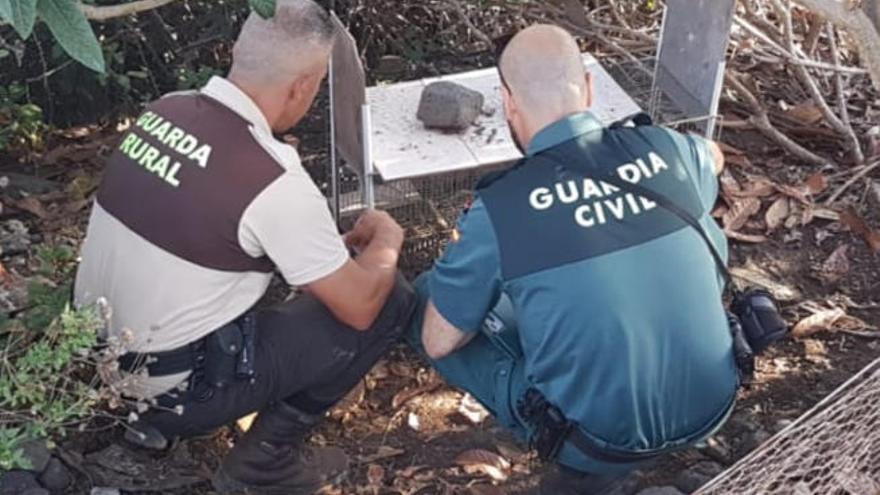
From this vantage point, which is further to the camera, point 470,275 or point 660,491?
point 660,491

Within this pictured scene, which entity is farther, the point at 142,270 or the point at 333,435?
the point at 333,435

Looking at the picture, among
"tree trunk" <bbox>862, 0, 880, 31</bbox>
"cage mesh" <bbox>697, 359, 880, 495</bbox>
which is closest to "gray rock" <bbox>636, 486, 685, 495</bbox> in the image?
"cage mesh" <bbox>697, 359, 880, 495</bbox>

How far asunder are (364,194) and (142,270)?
880mm

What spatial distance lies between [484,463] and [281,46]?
4.01 feet

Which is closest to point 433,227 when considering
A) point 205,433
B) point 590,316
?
point 205,433

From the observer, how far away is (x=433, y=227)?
3961 mm

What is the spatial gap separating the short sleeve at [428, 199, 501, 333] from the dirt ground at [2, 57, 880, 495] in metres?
0.63

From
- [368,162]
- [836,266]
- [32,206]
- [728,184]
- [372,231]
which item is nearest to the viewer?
[372,231]

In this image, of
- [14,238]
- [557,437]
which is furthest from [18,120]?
[557,437]

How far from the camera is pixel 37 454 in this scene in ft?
10.5

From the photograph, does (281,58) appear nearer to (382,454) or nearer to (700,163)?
(700,163)

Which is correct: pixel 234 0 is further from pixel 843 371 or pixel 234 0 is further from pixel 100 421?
pixel 843 371

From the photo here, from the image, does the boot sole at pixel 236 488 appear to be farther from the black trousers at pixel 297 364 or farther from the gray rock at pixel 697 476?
the gray rock at pixel 697 476

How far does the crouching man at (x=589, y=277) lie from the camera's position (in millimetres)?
2770
